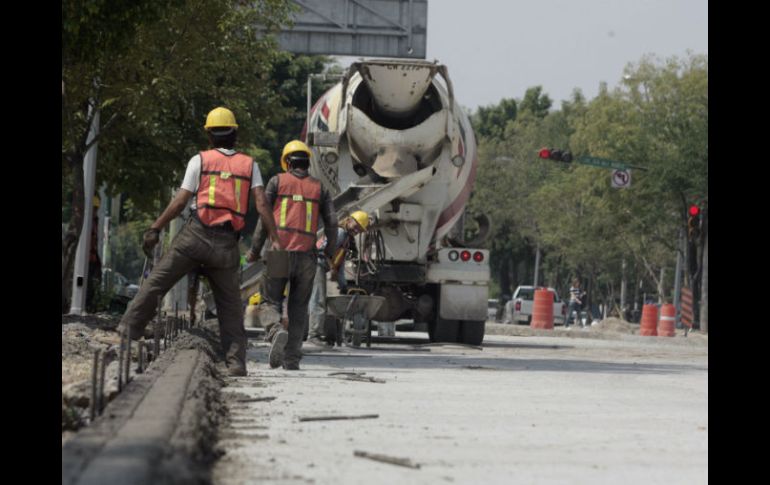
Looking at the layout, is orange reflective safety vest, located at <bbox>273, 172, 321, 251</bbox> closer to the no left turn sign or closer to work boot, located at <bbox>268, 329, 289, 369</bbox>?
work boot, located at <bbox>268, 329, 289, 369</bbox>

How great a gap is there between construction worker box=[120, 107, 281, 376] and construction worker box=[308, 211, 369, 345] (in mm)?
6387

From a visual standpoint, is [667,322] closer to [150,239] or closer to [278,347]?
[278,347]

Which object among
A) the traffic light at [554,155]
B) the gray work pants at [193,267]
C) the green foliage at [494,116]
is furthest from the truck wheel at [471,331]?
the green foliage at [494,116]

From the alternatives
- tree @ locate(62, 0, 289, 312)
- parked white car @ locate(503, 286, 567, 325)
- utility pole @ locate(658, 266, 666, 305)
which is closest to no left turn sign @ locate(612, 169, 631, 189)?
parked white car @ locate(503, 286, 567, 325)

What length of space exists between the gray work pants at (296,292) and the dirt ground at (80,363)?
1435 millimetres

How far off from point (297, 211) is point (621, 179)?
35.8 meters

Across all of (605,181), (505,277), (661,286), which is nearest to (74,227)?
(605,181)

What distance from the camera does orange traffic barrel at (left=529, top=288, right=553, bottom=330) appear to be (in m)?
39.2

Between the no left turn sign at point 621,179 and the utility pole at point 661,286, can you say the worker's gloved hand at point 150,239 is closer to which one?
the no left turn sign at point 621,179

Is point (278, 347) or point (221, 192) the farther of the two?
point (278, 347)

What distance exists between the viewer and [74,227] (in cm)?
1777
